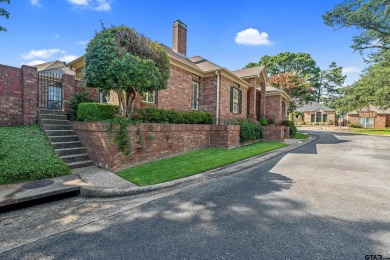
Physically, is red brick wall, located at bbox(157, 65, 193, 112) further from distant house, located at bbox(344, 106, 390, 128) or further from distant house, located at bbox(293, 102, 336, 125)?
distant house, located at bbox(344, 106, 390, 128)

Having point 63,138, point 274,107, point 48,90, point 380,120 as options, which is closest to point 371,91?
point 380,120

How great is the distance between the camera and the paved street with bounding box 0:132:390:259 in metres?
2.58

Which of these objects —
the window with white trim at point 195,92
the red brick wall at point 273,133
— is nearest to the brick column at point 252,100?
the red brick wall at point 273,133

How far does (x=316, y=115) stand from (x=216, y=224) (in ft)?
153

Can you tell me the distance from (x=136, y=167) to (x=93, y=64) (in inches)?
143

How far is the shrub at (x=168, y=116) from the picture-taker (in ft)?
25.8

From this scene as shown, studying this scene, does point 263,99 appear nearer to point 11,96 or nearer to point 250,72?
point 250,72

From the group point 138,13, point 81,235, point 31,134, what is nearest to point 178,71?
point 138,13

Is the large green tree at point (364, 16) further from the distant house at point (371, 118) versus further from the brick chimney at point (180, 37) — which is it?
the distant house at point (371, 118)

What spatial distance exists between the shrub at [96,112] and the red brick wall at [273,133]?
11.5 meters

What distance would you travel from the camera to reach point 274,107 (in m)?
19.7

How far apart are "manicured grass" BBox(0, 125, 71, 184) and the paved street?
60.0 inches

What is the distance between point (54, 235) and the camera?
307 cm

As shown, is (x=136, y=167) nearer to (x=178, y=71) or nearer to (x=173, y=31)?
(x=178, y=71)
